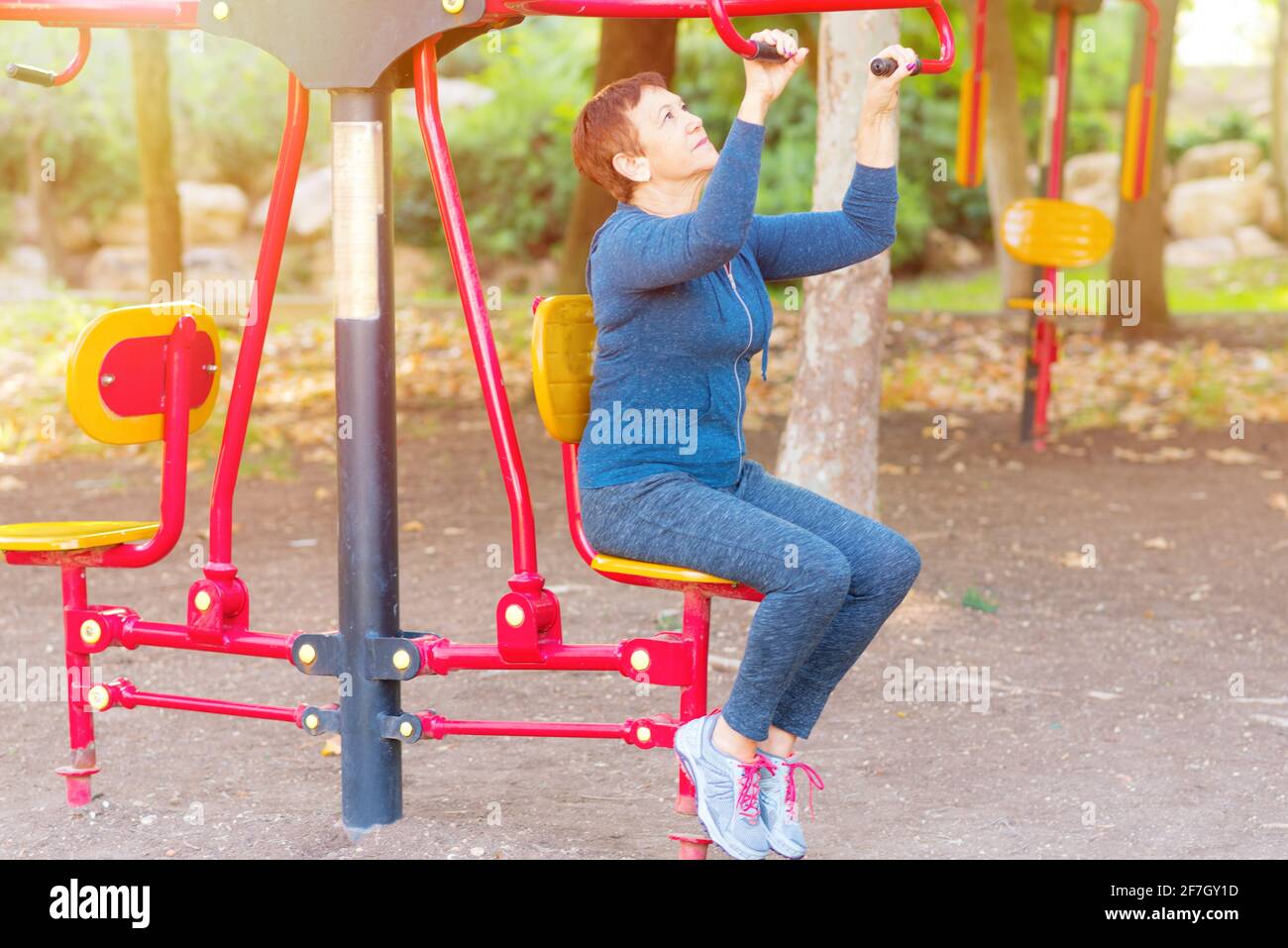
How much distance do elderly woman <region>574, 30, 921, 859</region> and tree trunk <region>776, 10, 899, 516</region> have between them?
6.83 feet

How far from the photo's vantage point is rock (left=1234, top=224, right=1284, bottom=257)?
18.2 metres

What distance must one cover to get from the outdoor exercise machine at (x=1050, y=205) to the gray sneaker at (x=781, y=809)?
4927mm

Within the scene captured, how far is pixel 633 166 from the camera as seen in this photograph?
2.90 meters

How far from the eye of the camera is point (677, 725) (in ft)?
9.55

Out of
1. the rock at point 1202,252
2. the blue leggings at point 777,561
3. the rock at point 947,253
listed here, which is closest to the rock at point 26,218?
the rock at point 947,253

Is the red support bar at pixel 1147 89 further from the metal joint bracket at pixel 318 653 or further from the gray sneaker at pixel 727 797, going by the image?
the metal joint bracket at pixel 318 653

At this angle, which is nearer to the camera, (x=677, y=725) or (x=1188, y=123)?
(x=677, y=725)

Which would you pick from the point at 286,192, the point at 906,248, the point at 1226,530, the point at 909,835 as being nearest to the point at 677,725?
the point at 909,835

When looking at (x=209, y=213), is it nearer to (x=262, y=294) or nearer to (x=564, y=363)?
(x=262, y=294)

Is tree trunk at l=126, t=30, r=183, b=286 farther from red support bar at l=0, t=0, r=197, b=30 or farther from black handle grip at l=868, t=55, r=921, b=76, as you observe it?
black handle grip at l=868, t=55, r=921, b=76

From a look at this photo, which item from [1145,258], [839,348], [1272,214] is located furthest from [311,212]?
[839,348]

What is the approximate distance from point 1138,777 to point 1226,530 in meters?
2.92

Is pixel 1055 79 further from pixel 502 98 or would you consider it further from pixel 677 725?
pixel 502 98

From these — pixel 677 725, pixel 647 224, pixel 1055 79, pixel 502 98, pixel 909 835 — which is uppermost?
pixel 502 98
